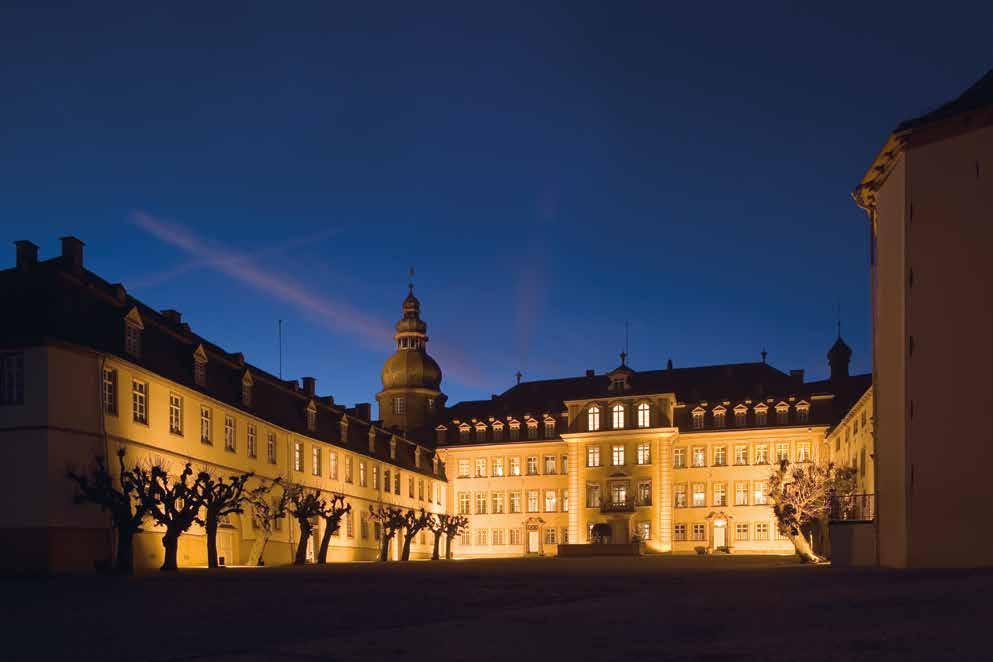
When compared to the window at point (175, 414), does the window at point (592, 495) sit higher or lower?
lower

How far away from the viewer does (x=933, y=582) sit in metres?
18.2

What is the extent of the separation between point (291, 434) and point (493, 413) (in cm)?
3433

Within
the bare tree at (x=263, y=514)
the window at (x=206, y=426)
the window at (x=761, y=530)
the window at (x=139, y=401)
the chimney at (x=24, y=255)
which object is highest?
the chimney at (x=24, y=255)

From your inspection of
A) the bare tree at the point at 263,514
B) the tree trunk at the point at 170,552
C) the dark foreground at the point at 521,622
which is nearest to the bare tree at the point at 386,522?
the bare tree at the point at 263,514

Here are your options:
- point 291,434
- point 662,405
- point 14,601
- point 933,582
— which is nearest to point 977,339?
point 933,582

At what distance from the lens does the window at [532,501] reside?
8062 cm

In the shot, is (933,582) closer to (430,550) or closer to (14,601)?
(14,601)

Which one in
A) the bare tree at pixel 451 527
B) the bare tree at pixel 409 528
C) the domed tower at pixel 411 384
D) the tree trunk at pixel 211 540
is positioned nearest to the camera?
the tree trunk at pixel 211 540

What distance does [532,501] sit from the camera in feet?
265

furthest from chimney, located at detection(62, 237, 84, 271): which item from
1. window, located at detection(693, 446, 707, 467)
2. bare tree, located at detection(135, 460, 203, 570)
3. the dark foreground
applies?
window, located at detection(693, 446, 707, 467)

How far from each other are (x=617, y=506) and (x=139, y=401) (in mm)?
44915

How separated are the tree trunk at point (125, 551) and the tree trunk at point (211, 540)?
16.4 feet

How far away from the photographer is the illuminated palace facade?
32.9 metres

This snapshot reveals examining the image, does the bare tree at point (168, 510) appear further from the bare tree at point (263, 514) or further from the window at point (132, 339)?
the bare tree at point (263, 514)
